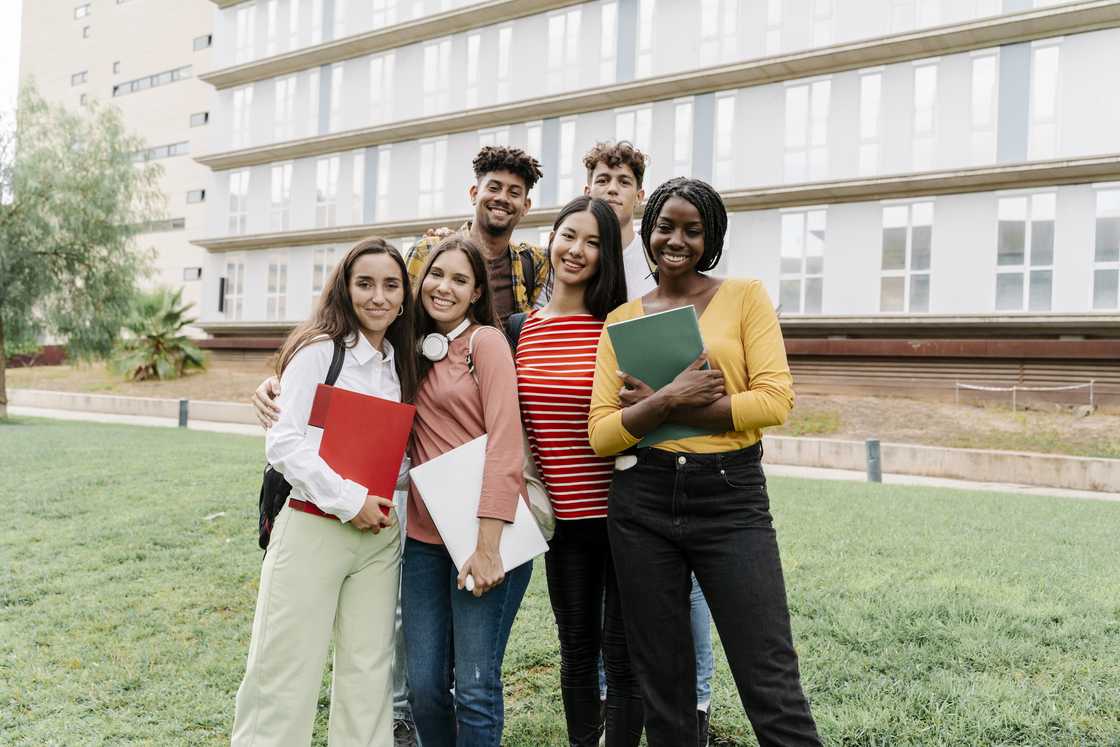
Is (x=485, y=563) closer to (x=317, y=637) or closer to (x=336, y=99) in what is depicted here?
(x=317, y=637)

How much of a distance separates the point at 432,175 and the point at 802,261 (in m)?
11.0

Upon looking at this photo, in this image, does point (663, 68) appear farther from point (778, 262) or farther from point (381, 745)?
point (381, 745)

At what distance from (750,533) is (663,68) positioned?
19.3 meters

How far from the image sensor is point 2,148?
18.0 meters

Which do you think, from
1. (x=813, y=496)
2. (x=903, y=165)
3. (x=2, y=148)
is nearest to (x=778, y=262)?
(x=903, y=165)

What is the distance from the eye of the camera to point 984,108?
16.5 m

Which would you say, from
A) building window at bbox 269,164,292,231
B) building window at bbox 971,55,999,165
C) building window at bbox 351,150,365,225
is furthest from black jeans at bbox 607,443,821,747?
building window at bbox 269,164,292,231

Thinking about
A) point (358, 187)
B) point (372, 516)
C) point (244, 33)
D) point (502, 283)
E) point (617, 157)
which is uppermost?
point (244, 33)

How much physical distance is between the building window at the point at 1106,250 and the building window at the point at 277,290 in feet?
71.5

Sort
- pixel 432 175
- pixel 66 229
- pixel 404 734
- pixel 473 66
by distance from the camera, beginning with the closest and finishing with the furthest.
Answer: pixel 404 734 → pixel 66 229 → pixel 473 66 → pixel 432 175

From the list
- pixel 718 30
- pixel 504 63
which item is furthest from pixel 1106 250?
pixel 504 63

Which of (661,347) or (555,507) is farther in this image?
(555,507)

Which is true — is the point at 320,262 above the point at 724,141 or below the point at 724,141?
below

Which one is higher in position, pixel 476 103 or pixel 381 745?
pixel 476 103
